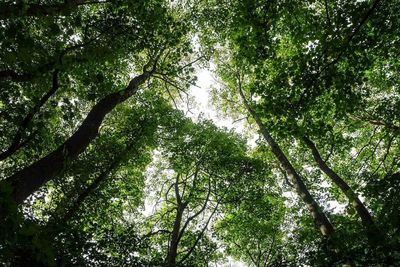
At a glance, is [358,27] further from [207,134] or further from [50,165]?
[207,134]

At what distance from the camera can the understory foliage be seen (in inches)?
271

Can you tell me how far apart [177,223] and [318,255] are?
7.20 m

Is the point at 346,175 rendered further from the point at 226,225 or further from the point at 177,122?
the point at 177,122

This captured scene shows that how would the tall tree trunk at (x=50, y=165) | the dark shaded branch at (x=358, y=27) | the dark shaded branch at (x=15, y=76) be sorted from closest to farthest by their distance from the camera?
the dark shaded branch at (x=15, y=76), the dark shaded branch at (x=358, y=27), the tall tree trunk at (x=50, y=165)

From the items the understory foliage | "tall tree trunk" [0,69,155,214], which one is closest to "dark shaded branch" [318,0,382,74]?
the understory foliage

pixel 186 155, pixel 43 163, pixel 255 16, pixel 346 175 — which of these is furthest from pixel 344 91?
pixel 346 175

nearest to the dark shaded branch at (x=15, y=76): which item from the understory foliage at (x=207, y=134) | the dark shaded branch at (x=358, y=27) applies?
the understory foliage at (x=207, y=134)

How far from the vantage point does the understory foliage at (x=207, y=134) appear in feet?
22.6

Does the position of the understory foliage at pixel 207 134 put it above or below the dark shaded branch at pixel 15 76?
above

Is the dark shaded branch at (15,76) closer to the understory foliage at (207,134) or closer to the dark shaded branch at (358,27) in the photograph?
the understory foliage at (207,134)

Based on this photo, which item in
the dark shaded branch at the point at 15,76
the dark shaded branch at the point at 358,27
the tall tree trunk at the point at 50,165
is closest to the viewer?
the dark shaded branch at the point at 15,76

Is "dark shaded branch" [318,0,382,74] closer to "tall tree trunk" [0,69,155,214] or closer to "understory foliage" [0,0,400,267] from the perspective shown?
"understory foliage" [0,0,400,267]

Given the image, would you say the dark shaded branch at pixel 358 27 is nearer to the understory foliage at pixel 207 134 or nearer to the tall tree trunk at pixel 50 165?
the understory foliage at pixel 207 134

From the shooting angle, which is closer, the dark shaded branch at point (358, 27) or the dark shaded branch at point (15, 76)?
the dark shaded branch at point (15, 76)
